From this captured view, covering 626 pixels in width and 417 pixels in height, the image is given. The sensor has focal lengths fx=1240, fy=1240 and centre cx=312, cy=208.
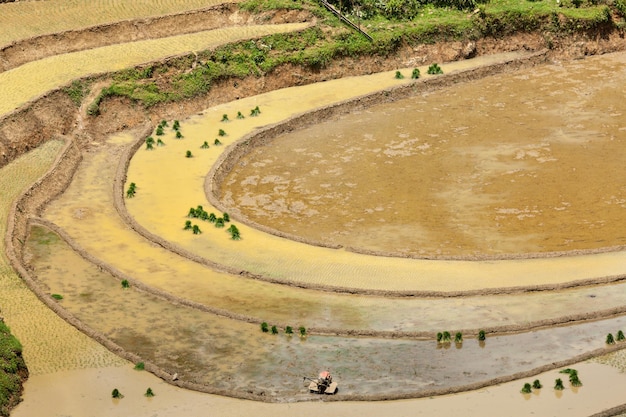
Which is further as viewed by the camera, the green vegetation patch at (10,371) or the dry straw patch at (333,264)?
the dry straw patch at (333,264)

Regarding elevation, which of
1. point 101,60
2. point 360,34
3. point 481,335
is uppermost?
point 360,34

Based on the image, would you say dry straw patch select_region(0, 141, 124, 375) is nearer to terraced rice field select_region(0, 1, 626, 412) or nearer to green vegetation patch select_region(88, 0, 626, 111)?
terraced rice field select_region(0, 1, 626, 412)

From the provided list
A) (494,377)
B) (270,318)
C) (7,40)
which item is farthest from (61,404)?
(7,40)

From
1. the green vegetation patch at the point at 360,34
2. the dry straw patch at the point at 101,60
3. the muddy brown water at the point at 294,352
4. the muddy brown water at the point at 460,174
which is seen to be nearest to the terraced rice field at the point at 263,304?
the muddy brown water at the point at 294,352

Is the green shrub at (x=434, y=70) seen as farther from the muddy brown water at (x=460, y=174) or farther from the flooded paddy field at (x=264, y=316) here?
the flooded paddy field at (x=264, y=316)

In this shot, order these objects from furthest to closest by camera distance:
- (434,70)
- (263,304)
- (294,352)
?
(434,70)
(263,304)
(294,352)

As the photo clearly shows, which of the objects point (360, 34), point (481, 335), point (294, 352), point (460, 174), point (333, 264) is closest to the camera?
point (294, 352)

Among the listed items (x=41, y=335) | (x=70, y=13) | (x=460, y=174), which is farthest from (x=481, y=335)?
(x=70, y=13)

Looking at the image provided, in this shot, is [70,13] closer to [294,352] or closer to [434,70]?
[434,70]
